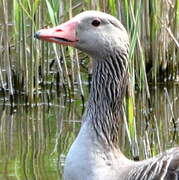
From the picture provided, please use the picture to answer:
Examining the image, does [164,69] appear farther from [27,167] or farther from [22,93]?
[27,167]

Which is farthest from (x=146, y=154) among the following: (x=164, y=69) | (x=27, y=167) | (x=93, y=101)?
(x=164, y=69)

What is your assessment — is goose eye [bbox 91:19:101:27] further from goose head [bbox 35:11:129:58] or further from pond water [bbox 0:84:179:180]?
pond water [bbox 0:84:179:180]

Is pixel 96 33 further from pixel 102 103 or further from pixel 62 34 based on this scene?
pixel 102 103

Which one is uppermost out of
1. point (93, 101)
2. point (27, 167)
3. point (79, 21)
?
point (79, 21)

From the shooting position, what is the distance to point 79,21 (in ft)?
23.9

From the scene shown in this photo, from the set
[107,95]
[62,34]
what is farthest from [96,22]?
[107,95]

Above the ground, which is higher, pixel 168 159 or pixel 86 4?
pixel 86 4

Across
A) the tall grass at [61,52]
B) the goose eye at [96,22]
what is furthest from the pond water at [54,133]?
the goose eye at [96,22]

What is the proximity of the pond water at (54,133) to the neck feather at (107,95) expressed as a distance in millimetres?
1445

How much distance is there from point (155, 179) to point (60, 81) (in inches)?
235

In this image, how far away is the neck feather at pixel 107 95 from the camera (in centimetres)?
734

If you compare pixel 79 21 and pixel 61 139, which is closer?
pixel 79 21

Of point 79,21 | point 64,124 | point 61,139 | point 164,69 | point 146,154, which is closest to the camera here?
point 79,21

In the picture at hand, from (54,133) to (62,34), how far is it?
12.0 feet
